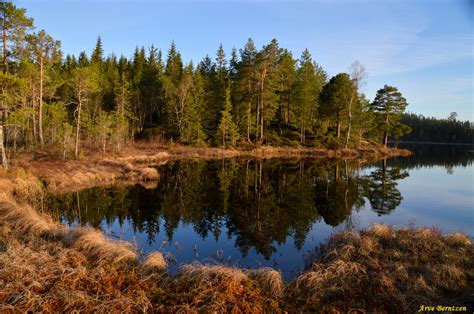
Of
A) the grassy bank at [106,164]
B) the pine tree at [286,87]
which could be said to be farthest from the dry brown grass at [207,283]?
the pine tree at [286,87]

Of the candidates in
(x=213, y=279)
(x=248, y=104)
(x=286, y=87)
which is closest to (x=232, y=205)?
(x=213, y=279)

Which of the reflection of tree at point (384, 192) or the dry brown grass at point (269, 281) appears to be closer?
the dry brown grass at point (269, 281)

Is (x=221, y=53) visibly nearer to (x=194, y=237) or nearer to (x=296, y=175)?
(x=296, y=175)

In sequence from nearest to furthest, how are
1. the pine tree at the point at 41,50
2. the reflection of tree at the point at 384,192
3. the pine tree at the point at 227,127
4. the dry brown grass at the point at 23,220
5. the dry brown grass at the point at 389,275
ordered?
the dry brown grass at the point at 389,275
the dry brown grass at the point at 23,220
the reflection of tree at the point at 384,192
the pine tree at the point at 41,50
the pine tree at the point at 227,127

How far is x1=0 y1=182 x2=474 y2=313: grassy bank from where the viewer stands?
6.59 metres

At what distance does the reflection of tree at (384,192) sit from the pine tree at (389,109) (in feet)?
110

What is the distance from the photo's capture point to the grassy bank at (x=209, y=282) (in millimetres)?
6594

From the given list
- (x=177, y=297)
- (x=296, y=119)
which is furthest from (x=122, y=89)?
(x=177, y=297)

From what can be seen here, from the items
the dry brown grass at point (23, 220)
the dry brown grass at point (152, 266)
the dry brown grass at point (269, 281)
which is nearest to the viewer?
the dry brown grass at point (269, 281)

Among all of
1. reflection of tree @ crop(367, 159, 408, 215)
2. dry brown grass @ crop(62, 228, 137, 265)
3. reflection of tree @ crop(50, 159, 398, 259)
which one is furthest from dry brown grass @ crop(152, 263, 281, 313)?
reflection of tree @ crop(367, 159, 408, 215)

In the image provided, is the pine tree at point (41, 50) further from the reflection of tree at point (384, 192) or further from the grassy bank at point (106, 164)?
the reflection of tree at point (384, 192)

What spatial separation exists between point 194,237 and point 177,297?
272 inches

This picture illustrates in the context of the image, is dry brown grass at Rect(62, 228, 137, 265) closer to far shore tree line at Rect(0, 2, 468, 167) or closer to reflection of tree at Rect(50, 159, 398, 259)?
reflection of tree at Rect(50, 159, 398, 259)

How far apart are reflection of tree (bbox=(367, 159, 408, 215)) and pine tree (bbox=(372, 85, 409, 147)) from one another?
33.5 m
